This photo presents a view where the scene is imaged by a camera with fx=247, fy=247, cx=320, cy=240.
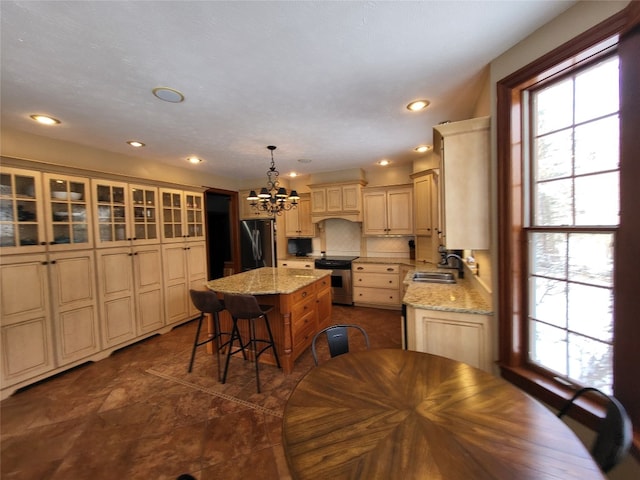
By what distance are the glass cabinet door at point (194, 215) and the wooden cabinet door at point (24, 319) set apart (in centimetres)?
177

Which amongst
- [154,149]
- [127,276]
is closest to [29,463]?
[127,276]

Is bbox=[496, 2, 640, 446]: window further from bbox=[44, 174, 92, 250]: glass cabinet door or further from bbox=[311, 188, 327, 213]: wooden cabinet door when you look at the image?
bbox=[44, 174, 92, 250]: glass cabinet door

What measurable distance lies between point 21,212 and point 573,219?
4.46m

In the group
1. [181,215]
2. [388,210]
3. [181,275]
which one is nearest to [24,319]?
[181,275]

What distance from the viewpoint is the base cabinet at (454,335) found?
178 centimetres

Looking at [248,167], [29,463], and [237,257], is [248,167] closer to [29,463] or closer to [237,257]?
[237,257]

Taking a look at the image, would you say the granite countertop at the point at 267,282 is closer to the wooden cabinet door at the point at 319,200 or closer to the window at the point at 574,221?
the wooden cabinet door at the point at 319,200

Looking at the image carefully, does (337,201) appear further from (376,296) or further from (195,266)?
(195,266)

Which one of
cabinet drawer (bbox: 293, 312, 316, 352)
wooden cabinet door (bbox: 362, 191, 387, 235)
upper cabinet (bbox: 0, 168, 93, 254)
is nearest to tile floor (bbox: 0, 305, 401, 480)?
cabinet drawer (bbox: 293, 312, 316, 352)

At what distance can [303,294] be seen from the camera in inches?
113

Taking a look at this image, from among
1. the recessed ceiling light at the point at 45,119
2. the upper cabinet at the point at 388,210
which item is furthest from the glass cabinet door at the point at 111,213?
the upper cabinet at the point at 388,210

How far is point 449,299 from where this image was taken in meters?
2.04

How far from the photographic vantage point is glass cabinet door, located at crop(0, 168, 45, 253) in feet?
7.62

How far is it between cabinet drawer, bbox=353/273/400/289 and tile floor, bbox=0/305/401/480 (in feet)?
6.68
